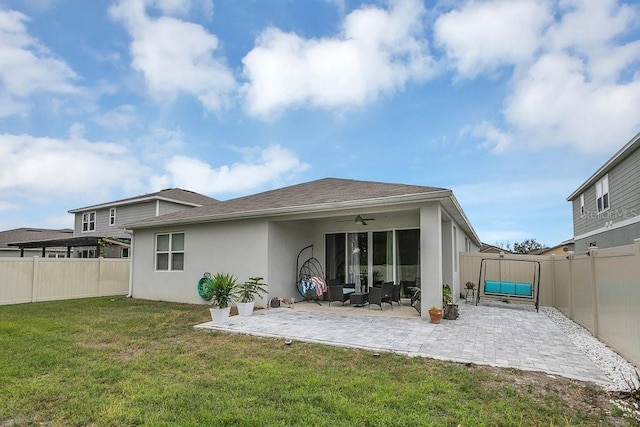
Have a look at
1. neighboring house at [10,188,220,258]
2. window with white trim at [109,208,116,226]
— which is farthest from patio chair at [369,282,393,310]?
window with white trim at [109,208,116,226]

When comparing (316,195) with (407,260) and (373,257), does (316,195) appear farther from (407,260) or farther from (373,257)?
(407,260)

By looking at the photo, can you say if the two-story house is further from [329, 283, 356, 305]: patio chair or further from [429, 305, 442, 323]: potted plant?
[429, 305, 442, 323]: potted plant

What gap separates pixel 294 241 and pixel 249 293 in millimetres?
2402

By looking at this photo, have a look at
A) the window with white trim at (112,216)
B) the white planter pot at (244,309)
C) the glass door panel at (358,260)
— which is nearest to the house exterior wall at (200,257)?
the white planter pot at (244,309)

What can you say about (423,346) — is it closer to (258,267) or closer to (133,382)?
(133,382)

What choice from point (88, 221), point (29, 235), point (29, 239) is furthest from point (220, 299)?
point (29, 235)

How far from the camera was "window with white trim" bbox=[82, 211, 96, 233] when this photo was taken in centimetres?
2377

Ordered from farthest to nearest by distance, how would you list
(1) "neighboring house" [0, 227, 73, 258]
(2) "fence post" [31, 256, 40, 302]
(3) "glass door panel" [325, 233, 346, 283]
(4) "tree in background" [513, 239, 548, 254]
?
1. (4) "tree in background" [513, 239, 548, 254]
2. (1) "neighboring house" [0, 227, 73, 258]
3. (2) "fence post" [31, 256, 40, 302]
4. (3) "glass door panel" [325, 233, 346, 283]

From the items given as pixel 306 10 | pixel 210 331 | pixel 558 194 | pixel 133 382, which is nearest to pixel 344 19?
pixel 306 10

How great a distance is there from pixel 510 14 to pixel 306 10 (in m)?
5.46

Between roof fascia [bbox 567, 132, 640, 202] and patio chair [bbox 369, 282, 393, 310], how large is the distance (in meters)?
9.45

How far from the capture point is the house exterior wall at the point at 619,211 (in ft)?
39.2

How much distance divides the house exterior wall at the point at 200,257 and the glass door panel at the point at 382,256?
3335mm

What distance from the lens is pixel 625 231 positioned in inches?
503
